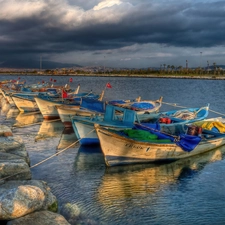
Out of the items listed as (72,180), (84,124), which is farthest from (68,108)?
(72,180)

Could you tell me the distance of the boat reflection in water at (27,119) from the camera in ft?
99.6

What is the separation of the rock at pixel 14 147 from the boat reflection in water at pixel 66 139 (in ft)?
13.9

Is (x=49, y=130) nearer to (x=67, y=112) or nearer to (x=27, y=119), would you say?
(x=67, y=112)

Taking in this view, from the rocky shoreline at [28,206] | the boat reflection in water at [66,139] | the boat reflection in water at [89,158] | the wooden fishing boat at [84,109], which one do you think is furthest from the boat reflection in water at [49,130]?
the rocky shoreline at [28,206]

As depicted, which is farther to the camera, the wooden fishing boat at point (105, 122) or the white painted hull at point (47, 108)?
the white painted hull at point (47, 108)

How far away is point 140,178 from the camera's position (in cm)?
1505

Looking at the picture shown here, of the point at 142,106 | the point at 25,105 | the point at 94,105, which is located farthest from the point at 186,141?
the point at 25,105

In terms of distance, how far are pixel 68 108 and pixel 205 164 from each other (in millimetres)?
12827

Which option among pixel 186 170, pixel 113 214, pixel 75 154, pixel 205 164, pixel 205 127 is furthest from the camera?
pixel 205 127

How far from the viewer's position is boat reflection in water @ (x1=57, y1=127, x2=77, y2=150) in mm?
21156

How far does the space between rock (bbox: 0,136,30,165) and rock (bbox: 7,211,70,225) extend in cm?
619

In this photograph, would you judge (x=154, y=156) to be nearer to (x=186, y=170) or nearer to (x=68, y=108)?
(x=186, y=170)

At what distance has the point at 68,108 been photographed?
26797mm

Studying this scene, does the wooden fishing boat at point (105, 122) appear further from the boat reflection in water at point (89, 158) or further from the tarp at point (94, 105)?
the tarp at point (94, 105)
